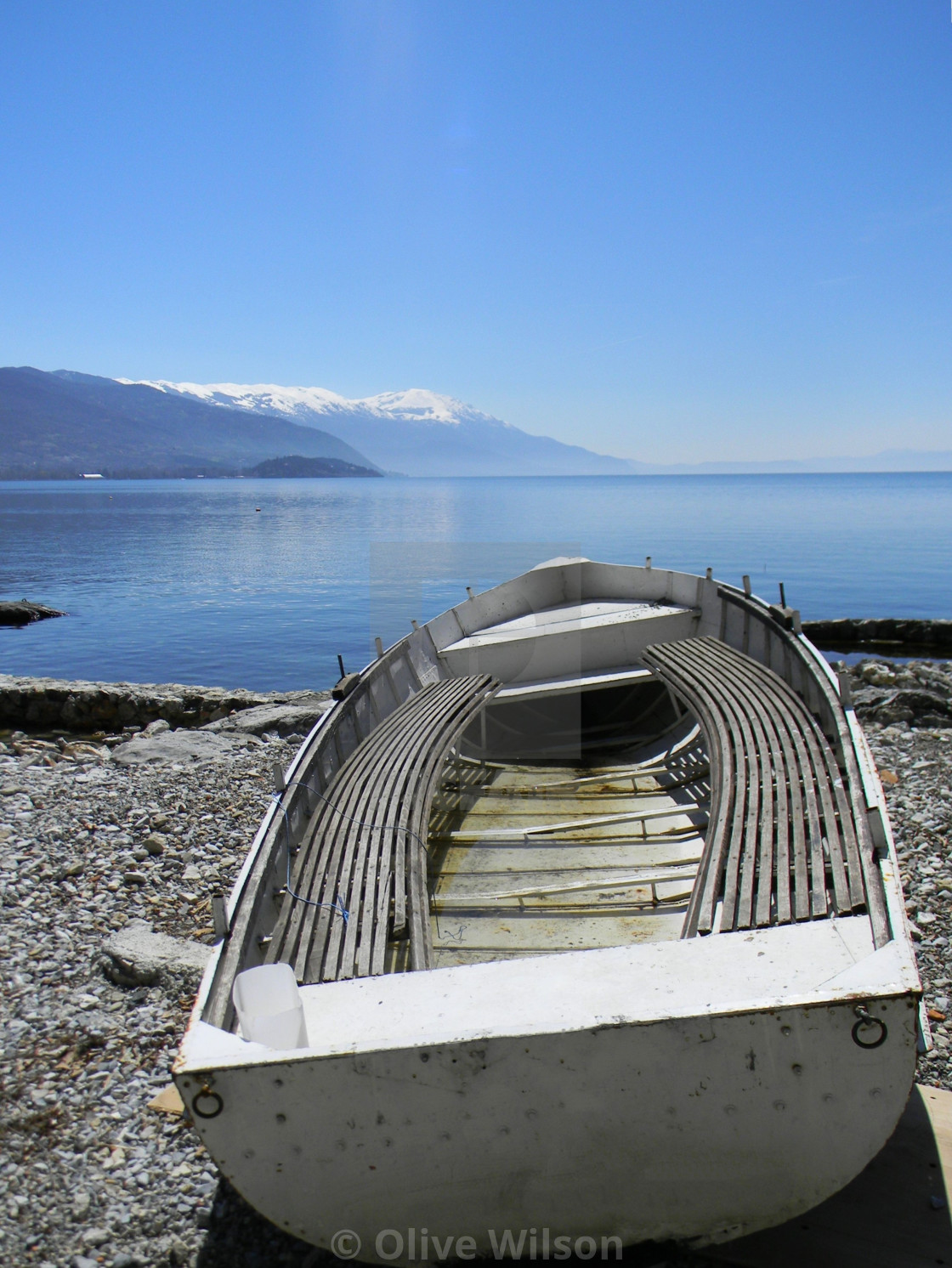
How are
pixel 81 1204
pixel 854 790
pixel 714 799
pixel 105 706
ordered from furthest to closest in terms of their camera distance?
pixel 105 706 < pixel 714 799 < pixel 854 790 < pixel 81 1204

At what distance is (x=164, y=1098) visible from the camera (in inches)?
201

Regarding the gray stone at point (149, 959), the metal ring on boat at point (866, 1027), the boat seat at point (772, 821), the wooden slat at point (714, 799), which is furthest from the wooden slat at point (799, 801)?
the gray stone at point (149, 959)

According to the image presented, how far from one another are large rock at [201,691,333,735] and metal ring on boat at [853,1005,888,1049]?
465 inches

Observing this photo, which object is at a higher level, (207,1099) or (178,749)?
(207,1099)

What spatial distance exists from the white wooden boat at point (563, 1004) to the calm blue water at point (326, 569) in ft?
30.6

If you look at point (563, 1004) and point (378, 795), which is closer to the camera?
point (563, 1004)

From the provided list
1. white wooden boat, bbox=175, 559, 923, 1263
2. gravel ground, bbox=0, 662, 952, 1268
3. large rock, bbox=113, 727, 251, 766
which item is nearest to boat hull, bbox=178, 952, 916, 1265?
white wooden boat, bbox=175, 559, 923, 1263

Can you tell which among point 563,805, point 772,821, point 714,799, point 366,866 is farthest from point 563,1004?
point 563,805

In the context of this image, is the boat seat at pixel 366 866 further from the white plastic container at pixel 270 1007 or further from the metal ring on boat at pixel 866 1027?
the metal ring on boat at pixel 866 1027

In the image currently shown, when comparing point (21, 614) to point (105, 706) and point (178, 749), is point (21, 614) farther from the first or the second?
point (178, 749)

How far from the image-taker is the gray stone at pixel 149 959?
6.23 m

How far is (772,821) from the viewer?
5469mm

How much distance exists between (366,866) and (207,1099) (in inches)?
88.2

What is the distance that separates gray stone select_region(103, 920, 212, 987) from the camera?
623 cm
